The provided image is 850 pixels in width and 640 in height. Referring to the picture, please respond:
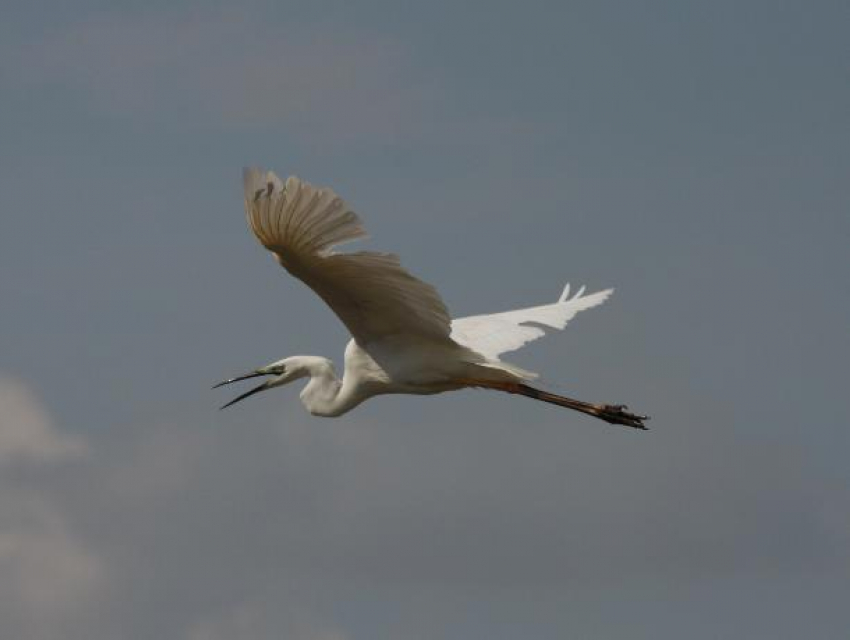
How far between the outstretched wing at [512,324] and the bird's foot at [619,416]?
4.10 feet

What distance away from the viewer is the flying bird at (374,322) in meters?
17.0

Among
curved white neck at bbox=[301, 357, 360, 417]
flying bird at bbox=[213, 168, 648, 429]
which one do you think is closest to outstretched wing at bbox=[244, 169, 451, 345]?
Result: flying bird at bbox=[213, 168, 648, 429]

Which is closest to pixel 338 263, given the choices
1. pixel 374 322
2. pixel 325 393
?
pixel 374 322

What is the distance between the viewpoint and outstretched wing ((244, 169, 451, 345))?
16641 millimetres

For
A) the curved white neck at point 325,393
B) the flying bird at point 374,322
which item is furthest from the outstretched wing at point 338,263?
the curved white neck at point 325,393

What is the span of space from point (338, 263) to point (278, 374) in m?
4.29

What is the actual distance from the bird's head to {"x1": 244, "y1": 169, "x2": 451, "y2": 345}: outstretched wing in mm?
1589

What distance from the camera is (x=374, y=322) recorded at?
66.1ft

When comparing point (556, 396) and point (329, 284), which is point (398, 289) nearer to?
point (329, 284)

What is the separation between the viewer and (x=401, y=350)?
67.5 feet

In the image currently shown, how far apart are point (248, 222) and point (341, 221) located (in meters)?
1.06

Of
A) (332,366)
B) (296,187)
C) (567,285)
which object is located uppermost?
(567,285)

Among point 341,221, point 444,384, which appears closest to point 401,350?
point 444,384

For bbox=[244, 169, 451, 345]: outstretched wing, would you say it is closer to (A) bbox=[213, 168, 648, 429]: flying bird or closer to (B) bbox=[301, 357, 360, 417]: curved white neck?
(A) bbox=[213, 168, 648, 429]: flying bird
